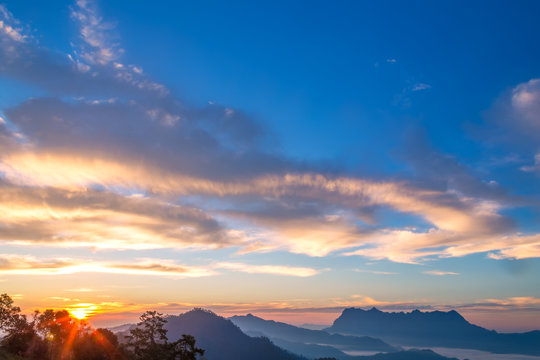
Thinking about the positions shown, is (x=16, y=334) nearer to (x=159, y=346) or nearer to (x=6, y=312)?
(x=6, y=312)

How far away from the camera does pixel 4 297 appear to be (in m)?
106

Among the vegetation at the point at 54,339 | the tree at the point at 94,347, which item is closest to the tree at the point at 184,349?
the vegetation at the point at 54,339

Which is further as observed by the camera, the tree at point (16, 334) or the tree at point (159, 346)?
A: the tree at point (16, 334)

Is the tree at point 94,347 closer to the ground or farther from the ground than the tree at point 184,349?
closer to the ground

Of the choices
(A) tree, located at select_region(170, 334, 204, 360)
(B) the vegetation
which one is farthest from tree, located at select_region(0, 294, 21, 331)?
(A) tree, located at select_region(170, 334, 204, 360)

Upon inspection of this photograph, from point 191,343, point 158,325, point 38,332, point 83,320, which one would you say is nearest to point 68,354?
point 38,332

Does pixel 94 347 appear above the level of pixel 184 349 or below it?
below

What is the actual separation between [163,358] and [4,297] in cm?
7518

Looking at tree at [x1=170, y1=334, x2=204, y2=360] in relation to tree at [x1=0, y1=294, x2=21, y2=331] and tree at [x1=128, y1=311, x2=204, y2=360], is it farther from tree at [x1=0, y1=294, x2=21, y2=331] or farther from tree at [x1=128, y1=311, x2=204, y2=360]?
tree at [x1=0, y1=294, x2=21, y2=331]

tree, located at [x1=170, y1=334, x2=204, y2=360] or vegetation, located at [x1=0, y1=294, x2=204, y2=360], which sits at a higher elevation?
tree, located at [x1=170, y1=334, x2=204, y2=360]

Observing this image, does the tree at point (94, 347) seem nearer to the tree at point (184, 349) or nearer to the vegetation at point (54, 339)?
the vegetation at point (54, 339)

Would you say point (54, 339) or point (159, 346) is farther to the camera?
point (54, 339)

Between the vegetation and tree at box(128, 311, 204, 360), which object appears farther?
the vegetation

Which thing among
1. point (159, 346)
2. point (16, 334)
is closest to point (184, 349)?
point (159, 346)
